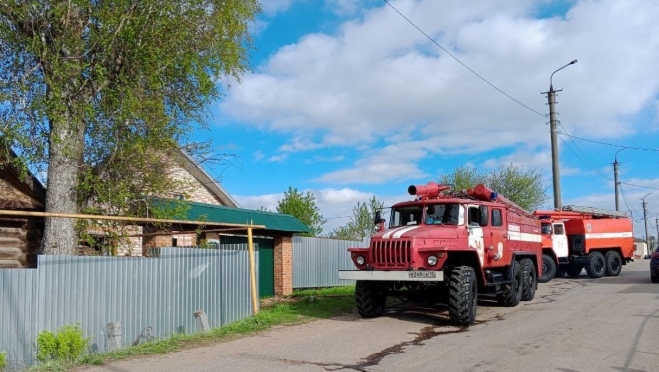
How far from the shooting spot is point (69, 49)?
11891mm

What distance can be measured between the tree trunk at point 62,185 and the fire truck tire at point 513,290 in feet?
32.2

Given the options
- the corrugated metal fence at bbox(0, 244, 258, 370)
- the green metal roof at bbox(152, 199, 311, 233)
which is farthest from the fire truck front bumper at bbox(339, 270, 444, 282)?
the green metal roof at bbox(152, 199, 311, 233)

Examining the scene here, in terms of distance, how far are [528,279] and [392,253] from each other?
18.6ft

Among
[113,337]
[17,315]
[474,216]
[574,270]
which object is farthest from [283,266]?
[17,315]

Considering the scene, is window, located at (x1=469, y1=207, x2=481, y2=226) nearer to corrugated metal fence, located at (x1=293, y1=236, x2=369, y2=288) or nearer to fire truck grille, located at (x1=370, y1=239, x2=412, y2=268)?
fire truck grille, located at (x1=370, y1=239, x2=412, y2=268)

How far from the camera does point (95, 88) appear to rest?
12281 millimetres

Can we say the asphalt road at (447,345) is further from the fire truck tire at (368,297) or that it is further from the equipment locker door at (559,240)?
the equipment locker door at (559,240)

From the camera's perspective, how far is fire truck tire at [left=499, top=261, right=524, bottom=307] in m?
14.8

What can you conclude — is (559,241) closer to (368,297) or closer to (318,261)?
(318,261)

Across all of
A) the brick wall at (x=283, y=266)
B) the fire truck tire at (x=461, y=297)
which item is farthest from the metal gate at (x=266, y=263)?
the fire truck tire at (x=461, y=297)

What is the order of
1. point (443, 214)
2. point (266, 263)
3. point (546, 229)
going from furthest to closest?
point (546, 229) < point (266, 263) < point (443, 214)

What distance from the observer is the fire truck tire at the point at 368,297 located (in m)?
13.0

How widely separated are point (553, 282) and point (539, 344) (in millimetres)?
Result: 14566

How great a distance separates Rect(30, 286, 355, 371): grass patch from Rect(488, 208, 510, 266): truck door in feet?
12.5
